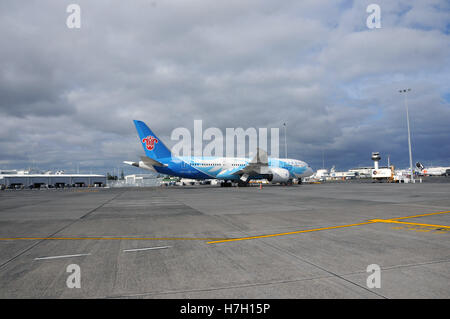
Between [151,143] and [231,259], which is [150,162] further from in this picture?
[231,259]

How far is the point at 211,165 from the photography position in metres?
40.2

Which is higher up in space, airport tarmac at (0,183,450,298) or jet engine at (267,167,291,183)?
jet engine at (267,167,291,183)

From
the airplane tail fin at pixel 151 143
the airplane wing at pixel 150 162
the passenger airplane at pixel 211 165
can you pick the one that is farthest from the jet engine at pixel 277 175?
the airplane wing at pixel 150 162

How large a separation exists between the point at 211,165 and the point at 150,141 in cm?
930

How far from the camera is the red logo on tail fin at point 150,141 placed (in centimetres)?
3578

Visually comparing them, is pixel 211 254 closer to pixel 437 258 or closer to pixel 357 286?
pixel 357 286

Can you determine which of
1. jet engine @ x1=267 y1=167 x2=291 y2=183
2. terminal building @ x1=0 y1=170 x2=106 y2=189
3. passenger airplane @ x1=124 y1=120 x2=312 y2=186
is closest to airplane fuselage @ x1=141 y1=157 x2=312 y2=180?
passenger airplane @ x1=124 y1=120 x2=312 y2=186

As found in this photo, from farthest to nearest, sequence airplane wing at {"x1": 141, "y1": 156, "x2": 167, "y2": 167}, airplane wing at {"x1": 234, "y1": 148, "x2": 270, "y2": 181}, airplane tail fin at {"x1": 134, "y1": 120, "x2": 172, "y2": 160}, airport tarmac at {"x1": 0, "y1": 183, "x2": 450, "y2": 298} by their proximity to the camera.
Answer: airplane wing at {"x1": 234, "y1": 148, "x2": 270, "y2": 181}
airplane tail fin at {"x1": 134, "y1": 120, "x2": 172, "y2": 160}
airplane wing at {"x1": 141, "y1": 156, "x2": 167, "y2": 167}
airport tarmac at {"x1": 0, "y1": 183, "x2": 450, "y2": 298}

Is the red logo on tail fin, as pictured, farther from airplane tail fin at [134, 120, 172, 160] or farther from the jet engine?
the jet engine

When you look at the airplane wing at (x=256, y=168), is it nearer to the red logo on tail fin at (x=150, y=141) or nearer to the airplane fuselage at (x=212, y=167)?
the airplane fuselage at (x=212, y=167)

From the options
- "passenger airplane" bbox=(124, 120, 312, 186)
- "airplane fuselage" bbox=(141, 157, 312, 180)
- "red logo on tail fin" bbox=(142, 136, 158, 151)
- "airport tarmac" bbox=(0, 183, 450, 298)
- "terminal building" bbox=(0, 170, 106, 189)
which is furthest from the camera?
"terminal building" bbox=(0, 170, 106, 189)

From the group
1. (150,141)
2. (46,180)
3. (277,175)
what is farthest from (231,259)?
(46,180)

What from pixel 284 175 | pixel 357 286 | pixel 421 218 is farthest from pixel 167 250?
pixel 284 175

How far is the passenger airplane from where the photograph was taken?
35938 mm
